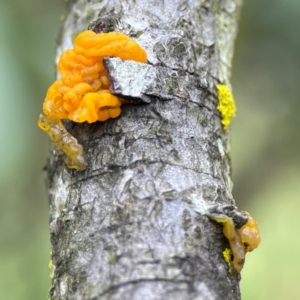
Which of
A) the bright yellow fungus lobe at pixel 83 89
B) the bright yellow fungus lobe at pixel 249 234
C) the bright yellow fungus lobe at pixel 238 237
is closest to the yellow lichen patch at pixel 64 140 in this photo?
the bright yellow fungus lobe at pixel 83 89

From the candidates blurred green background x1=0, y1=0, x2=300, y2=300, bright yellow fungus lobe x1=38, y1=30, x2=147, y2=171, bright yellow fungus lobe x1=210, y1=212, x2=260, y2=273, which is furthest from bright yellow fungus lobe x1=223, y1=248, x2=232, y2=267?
blurred green background x1=0, y1=0, x2=300, y2=300

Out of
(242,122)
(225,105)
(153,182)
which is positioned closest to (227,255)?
(153,182)

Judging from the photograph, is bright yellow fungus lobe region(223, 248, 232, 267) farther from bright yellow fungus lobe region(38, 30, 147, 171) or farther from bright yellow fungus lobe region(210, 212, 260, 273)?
bright yellow fungus lobe region(38, 30, 147, 171)

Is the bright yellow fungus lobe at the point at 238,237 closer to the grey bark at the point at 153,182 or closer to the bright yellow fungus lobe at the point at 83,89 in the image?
the grey bark at the point at 153,182

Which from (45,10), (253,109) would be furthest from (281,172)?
(45,10)

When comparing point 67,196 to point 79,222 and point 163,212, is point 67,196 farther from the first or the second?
point 163,212

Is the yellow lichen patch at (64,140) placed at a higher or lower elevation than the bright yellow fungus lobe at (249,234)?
higher

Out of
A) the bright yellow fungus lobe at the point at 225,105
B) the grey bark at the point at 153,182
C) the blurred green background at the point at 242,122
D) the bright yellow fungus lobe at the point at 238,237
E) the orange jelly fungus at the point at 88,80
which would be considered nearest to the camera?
the grey bark at the point at 153,182

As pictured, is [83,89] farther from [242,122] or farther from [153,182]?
[242,122]
